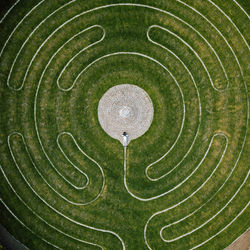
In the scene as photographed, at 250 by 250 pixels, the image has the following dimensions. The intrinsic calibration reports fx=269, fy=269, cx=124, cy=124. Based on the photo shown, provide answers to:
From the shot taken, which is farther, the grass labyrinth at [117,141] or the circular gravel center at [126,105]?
the circular gravel center at [126,105]

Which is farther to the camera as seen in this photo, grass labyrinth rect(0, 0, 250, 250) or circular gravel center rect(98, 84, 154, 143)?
circular gravel center rect(98, 84, 154, 143)

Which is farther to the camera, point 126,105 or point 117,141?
point 117,141

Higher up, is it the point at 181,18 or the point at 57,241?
the point at 181,18

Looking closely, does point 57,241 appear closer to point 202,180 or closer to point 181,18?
point 202,180

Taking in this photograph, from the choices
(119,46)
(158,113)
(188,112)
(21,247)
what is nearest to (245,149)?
(188,112)
